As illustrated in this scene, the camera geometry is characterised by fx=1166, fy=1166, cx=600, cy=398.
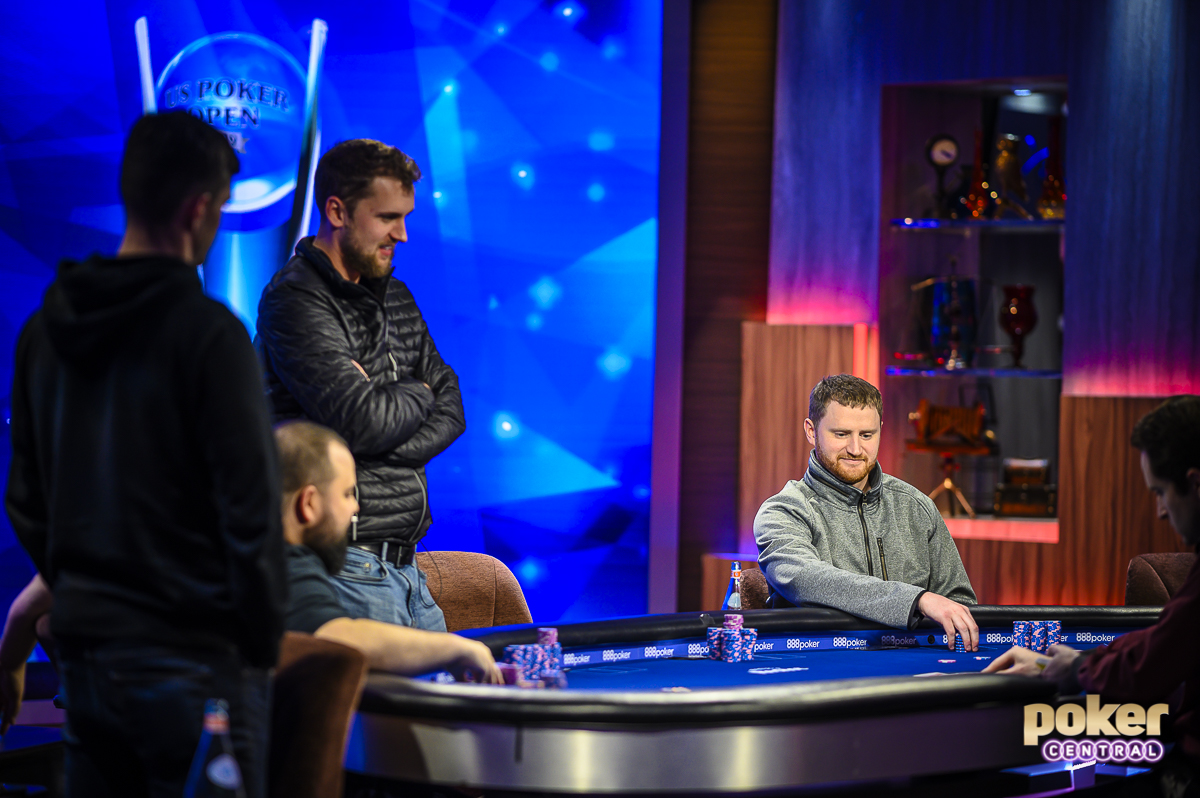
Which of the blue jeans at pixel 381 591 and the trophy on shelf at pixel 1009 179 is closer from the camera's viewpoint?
the blue jeans at pixel 381 591

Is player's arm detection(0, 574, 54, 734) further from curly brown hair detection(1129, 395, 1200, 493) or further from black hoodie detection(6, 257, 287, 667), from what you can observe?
curly brown hair detection(1129, 395, 1200, 493)

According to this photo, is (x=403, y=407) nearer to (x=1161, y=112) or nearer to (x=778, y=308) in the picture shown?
(x=778, y=308)

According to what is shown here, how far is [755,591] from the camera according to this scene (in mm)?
3229

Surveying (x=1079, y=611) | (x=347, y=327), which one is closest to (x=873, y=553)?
(x=1079, y=611)

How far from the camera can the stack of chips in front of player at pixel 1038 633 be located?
9.18 feet

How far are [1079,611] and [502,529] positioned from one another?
9.26 ft

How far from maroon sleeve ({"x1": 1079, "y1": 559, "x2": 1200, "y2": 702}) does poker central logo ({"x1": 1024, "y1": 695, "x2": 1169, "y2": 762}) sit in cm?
6

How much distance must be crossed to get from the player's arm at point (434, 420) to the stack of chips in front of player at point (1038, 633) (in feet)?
4.68

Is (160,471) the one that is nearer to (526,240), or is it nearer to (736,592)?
(736,592)

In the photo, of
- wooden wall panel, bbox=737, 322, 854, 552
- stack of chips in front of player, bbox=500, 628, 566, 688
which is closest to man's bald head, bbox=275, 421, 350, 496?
stack of chips in front of player, bbox=500, 628, 566, 688

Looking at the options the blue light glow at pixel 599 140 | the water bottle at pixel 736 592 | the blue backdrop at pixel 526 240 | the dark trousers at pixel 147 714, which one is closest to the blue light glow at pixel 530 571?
the blue backdrop at pixel 526 240

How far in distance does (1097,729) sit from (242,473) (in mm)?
1597

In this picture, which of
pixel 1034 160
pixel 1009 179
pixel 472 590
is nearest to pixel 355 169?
pixel 472 590

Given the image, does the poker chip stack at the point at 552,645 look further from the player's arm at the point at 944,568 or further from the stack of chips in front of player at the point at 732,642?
the player's arm at the point at 944,568
